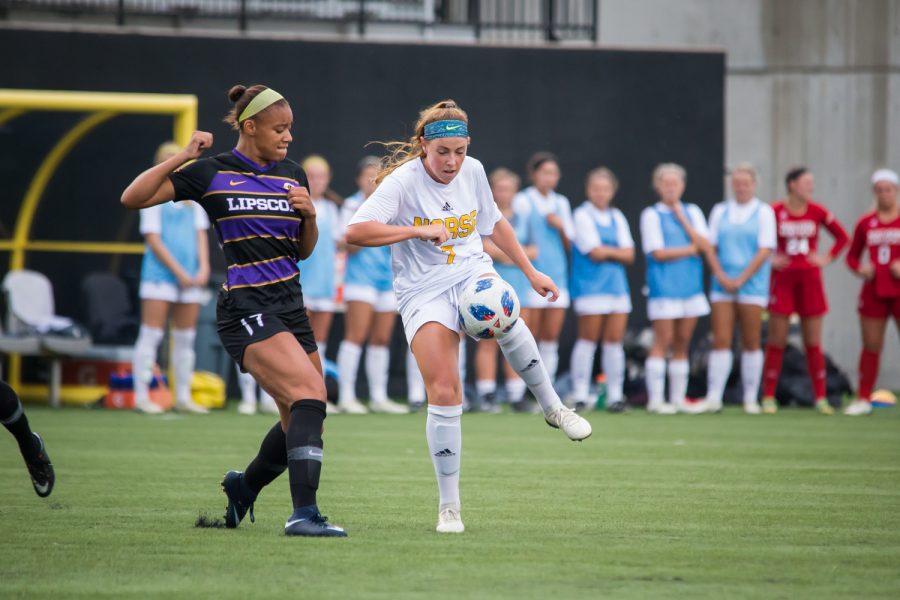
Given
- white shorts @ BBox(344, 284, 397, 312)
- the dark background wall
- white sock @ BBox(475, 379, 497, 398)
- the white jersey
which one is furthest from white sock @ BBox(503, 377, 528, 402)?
the white jersey

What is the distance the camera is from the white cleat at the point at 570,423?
639 cm

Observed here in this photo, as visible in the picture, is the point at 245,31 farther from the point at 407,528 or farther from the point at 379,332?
the point at 407,528

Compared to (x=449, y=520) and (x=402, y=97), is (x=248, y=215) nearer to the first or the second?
(x=449, y=520)

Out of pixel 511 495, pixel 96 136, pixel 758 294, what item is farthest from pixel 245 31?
pixel 511 495

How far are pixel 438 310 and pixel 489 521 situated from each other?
3.45 ft

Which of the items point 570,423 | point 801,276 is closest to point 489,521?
point 570,423

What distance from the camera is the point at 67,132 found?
1588 centimetres

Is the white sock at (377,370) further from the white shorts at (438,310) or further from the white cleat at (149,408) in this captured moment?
the white shorts at (438,310)

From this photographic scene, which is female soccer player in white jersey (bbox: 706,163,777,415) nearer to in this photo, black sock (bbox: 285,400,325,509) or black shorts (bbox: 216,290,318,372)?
black shorts (bbox: 216,290,318,372)

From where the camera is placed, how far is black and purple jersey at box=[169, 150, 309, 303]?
6.07 m

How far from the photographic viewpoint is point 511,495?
764 centimetres

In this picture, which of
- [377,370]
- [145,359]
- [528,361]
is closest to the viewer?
[528,361]

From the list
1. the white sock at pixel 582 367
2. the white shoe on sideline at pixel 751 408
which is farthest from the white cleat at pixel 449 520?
the white shoe on sideline at pixel 751 408

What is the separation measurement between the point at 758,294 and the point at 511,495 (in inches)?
295
